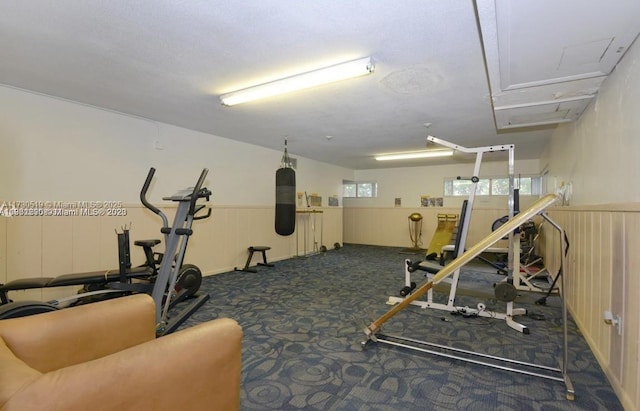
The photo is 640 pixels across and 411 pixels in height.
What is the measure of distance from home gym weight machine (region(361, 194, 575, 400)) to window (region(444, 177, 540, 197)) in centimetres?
572

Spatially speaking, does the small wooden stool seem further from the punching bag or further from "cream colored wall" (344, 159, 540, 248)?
"cream colored wall" (344, 159, 540, 248)

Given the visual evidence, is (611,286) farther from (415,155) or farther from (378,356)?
(415,155)

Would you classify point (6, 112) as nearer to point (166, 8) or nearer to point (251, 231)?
point (166, 8)

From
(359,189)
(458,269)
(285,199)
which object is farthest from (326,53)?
(359,189)

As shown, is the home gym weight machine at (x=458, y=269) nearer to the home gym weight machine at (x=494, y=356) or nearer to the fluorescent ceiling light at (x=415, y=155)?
the home gym weight machine at (x=494, y=356)

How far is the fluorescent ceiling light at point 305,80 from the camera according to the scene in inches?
104

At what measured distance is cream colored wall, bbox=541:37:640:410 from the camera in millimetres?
1860

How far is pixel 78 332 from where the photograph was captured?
1.41 m

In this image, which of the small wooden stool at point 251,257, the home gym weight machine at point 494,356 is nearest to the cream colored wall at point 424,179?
the small wooden stool at point 251,257

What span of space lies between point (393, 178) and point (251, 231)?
→ 5.10 metres

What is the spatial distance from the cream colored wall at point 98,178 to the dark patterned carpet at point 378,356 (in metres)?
1.44

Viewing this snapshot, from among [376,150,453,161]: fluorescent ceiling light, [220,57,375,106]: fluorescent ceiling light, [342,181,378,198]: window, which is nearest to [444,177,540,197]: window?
[376,150,453,161]: fluorescent ceiling light

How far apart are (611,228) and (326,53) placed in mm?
2505

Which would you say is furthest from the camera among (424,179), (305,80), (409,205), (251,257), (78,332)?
(409,205)
